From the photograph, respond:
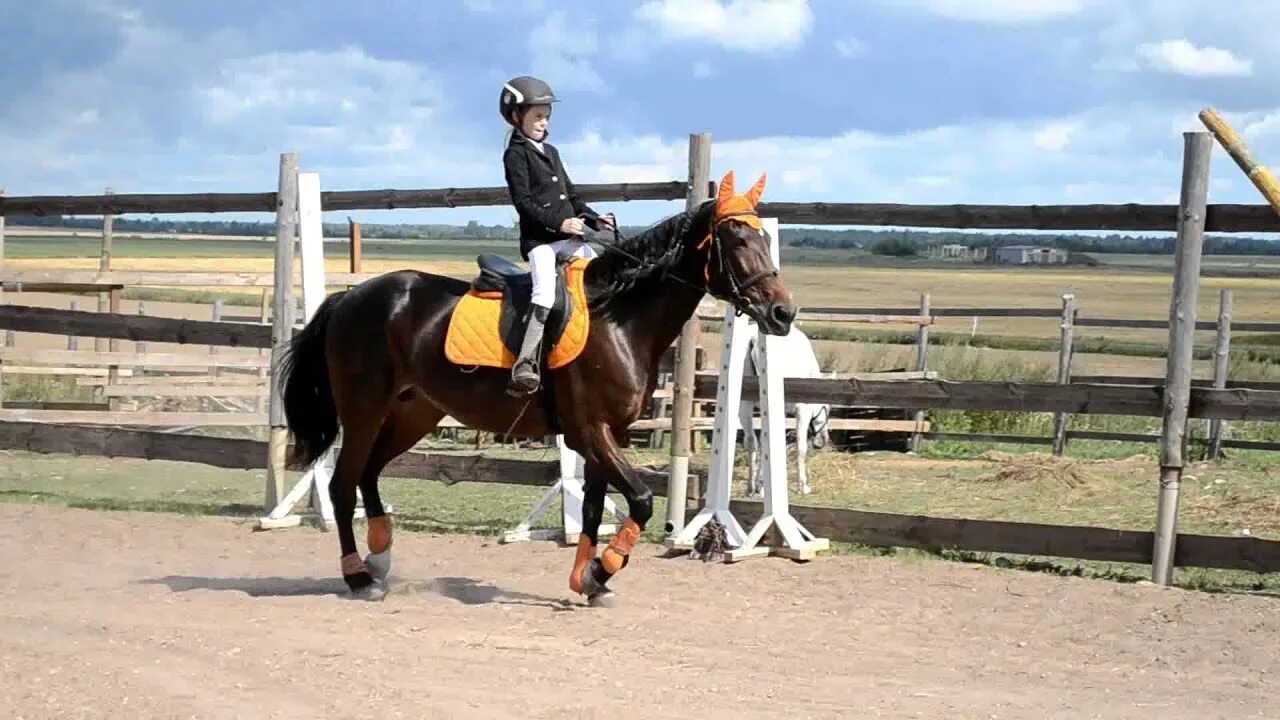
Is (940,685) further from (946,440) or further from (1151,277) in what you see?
(1151,277)

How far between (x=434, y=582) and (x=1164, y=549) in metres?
3.94

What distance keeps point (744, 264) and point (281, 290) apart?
167 inches

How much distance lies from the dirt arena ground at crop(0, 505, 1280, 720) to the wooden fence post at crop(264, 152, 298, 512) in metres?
1.01

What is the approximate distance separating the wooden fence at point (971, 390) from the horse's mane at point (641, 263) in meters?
1.55

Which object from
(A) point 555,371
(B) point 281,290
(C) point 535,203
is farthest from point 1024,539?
(B) point 281,290

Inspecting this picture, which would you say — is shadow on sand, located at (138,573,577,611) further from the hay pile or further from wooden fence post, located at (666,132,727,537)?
the hay pile

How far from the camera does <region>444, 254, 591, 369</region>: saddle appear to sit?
750 cm

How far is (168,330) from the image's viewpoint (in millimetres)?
10805

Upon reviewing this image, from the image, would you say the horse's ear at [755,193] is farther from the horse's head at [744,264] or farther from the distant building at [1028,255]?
the distant building at [1028,255]

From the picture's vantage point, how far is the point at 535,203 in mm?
7543

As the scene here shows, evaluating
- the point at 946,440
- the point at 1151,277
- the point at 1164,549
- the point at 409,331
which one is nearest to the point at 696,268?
the point at 409,331

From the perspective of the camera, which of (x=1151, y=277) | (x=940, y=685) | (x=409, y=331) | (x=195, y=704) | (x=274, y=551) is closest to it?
(x=195, y=704)

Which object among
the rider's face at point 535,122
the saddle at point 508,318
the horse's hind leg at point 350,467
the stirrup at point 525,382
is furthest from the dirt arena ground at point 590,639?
the rider's face at point 535,122

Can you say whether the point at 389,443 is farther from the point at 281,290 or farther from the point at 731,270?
the point at 731,270
